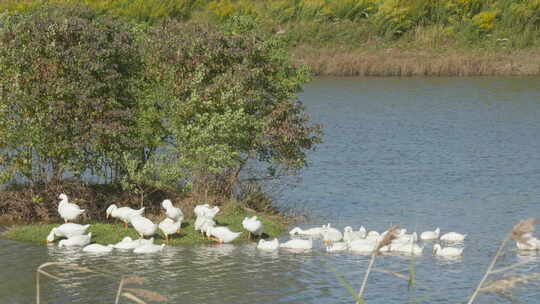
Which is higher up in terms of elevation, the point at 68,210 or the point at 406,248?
the point at 68,210

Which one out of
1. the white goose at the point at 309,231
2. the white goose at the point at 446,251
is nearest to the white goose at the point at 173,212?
the white goose at the point at 309,231

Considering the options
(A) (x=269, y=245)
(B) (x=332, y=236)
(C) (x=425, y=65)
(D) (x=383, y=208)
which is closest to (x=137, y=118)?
(A) (x=269, y=245)

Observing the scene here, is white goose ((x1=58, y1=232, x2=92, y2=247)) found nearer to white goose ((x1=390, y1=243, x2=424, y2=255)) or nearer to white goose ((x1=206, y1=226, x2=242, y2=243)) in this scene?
white goose ((x1=206, y1=226, x2=242, y2=243))

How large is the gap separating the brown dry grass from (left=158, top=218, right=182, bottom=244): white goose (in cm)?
4131

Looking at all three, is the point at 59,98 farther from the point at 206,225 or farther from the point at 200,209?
the point at 206,225

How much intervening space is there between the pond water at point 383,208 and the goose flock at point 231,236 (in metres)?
0.28

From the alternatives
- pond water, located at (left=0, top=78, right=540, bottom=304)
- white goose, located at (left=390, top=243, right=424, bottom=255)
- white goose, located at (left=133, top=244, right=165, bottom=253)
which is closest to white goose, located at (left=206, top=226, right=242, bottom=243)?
pond water, located at (left=0, top=78, right=540, bottom=304)

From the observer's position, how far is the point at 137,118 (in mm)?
25828

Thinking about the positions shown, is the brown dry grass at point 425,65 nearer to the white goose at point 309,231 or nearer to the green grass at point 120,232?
the green grass at point 120,232

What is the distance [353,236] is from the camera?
2244 cm

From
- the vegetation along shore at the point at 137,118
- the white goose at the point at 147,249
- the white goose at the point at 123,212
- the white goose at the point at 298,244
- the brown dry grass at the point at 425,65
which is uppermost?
the vegetation along shore at the point at 137,118

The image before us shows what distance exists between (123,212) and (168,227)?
53.5 inches

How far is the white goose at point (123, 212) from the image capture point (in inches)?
894

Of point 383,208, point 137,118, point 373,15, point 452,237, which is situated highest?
point 137,118
